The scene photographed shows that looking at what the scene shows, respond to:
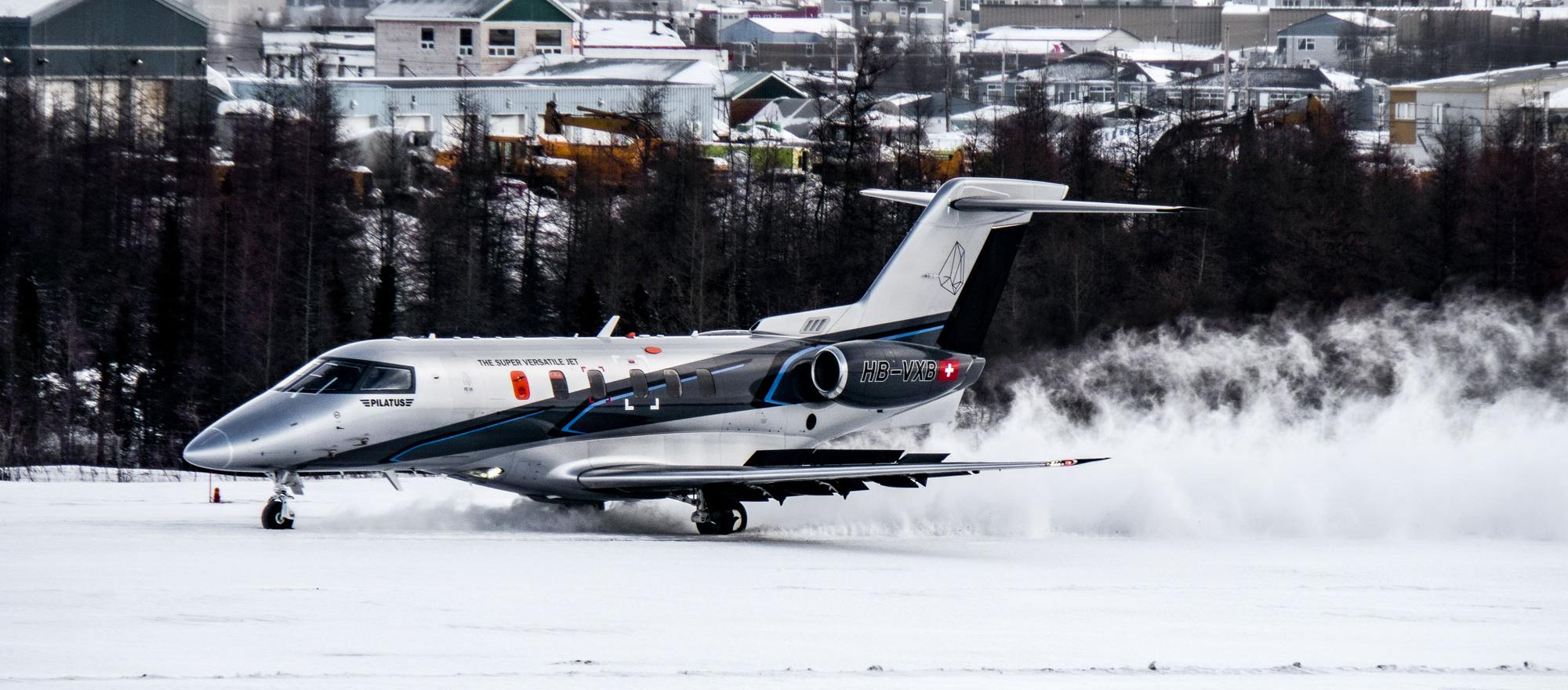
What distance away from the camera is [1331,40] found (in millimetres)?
178000

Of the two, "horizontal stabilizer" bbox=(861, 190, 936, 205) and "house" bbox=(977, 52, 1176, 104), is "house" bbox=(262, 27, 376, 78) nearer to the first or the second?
"house" bbox=(977, 52, 1176, 104)

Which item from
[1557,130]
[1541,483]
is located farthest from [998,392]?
[1557,130]

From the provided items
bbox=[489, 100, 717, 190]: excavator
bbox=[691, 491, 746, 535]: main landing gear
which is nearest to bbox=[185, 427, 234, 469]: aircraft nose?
bbox=[691, 491, 746, 535]: main landing gear

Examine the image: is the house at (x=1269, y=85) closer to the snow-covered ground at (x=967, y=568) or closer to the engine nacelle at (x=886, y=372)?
the snow-covered ground at (x=967, y=568)

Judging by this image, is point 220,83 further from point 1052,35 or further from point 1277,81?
point 1052,35

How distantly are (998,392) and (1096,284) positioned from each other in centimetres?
1150

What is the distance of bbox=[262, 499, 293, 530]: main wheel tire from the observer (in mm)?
21000

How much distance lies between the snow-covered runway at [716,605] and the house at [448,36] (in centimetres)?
8889

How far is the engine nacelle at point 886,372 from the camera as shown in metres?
24.2

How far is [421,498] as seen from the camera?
80.7 feet

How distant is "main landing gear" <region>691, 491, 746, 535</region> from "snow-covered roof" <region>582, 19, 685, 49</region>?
4680 inches

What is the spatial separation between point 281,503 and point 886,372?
8.00 m

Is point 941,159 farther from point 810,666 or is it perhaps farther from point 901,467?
point 810,666

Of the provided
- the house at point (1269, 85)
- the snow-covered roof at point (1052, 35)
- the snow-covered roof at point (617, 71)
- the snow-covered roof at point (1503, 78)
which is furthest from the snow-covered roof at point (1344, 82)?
the snow-covered roof at point (1052, 35)
